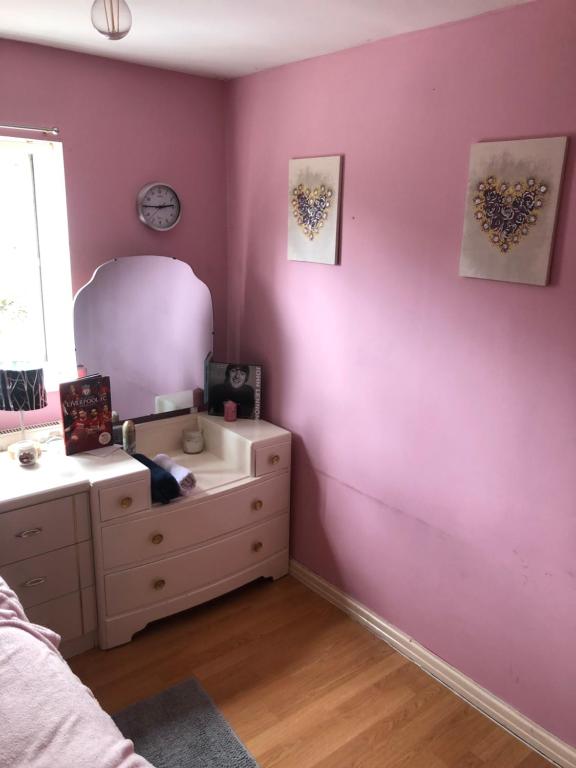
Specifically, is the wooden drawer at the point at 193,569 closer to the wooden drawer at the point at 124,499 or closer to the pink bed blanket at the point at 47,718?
the wooden drawer at the point at 124,499

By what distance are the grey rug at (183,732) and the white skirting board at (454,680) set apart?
0.76 m

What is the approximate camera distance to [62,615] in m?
2.35

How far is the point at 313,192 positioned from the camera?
2561 millimetres

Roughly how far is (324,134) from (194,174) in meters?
0.73

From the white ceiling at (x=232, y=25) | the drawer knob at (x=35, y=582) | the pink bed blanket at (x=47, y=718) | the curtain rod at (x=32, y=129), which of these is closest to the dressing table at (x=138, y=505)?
the drawer knob at (x=35, y=582)

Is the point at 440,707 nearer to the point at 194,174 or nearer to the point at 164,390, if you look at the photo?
the point at 164,390

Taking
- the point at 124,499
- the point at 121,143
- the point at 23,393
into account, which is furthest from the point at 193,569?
the point at 121,143

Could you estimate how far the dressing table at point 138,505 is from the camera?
227cm

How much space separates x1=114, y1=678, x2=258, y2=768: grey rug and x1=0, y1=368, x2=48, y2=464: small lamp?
1.00 meters

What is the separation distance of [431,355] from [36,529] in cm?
153

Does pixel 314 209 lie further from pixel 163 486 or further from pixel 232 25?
pixel 163 486

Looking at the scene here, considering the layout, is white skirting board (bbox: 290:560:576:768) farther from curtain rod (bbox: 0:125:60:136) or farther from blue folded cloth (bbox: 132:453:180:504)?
curtain rod (bbox: 0:125:60:136)

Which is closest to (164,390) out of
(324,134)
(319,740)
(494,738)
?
(324,134)

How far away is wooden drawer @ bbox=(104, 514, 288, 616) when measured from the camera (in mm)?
2463
